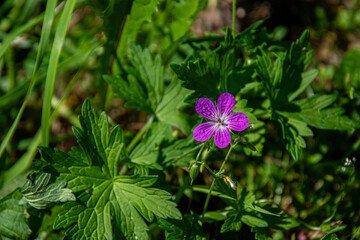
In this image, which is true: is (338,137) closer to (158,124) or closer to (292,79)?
(292,79)

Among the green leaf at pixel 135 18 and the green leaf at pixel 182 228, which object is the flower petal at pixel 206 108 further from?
the green leaf at pixel 135 18

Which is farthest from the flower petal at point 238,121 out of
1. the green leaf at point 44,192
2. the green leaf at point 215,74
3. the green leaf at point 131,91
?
the green leaf at point 44,192

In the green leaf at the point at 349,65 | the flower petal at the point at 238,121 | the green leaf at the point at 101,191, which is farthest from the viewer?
the green leaf at the point at 349,65

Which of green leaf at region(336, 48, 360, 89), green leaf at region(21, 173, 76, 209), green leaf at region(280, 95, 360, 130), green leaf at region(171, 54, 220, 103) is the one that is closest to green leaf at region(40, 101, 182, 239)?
green leaf at region(21, 173, 76, 209)

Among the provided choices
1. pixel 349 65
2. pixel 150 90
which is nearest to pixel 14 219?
pixel 150 90

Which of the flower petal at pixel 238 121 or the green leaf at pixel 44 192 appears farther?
the green leaf at pixel 44 192

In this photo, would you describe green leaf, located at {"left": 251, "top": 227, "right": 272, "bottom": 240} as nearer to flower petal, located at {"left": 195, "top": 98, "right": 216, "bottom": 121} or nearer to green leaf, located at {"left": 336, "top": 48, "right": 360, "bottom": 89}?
flower petal, located at {"left": 195, "top": 98, "right": 216, "bottom": 121}
